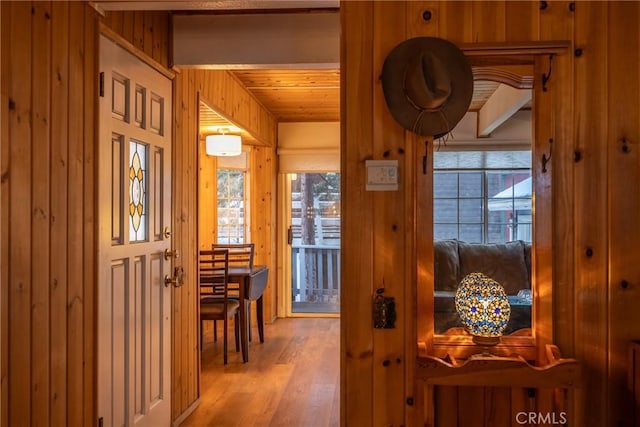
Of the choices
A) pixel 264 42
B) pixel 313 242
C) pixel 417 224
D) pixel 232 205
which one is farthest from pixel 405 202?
pixel 313 242

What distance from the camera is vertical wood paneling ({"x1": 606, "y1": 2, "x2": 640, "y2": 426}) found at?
1725 mm

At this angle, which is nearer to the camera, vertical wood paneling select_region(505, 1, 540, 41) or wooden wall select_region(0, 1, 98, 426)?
wooden wall select_region(0, 1, 98, 426)

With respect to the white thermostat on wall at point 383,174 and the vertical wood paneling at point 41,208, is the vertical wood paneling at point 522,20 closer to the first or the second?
the white thermostat on wall at point 383,174

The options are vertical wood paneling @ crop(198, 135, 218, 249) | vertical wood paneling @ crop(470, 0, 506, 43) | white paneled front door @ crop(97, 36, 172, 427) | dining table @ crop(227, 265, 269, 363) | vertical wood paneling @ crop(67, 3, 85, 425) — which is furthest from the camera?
vertical wood paneling @ crop(198, 135, 218, 249)

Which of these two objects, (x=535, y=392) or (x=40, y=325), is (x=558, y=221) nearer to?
(x=535, y=392)

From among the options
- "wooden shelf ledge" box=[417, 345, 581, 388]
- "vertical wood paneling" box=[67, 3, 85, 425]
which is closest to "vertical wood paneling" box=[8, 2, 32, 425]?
"vertical wood paneling" box=[67, 3, 85, 425]

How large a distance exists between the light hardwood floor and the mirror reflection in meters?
1.56

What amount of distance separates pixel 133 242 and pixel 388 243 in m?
1.31

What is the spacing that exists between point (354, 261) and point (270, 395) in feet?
6.60

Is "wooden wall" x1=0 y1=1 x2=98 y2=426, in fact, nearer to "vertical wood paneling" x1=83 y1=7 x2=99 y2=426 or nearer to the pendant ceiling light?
"vertical wood paneling" x1=83 y1=7 x2=99 y2=426

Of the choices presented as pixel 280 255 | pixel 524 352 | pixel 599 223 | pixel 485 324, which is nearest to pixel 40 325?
pixel 485 324

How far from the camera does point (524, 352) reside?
1777 mm

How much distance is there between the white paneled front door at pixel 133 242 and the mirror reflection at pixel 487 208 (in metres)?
1.40

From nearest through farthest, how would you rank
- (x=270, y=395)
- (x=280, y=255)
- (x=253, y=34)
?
1. (x=253, y=34)
2. (x=270, y=395)
3. (x=280, y=255)
